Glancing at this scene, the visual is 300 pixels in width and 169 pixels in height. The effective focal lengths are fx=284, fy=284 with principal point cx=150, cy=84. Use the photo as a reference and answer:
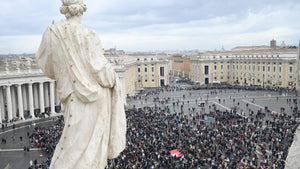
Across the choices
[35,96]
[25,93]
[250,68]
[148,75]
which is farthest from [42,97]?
[250,68]

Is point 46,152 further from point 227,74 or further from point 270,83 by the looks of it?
point 227,74

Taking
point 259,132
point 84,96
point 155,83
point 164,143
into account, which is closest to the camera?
point 84,96

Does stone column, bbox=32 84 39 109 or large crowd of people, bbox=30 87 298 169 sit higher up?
stone column, bbox=32 84 39 109

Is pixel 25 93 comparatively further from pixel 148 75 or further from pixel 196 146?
pixel 148 75

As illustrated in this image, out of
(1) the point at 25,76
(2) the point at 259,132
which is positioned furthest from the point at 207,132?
(1) the point at 25,76

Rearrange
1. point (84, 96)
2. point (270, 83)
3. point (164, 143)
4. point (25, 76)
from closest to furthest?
1. point (84, 96)
2. point (164, 143)
3. point (25, 76)
4. point (270, 83)

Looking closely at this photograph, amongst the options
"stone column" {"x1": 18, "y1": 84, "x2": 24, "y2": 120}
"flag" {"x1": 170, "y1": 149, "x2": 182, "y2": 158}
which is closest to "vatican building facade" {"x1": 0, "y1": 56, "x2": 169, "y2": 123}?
"stone column" {"x1": 18, "y1": 84, "x2": 24, "y2": 120}

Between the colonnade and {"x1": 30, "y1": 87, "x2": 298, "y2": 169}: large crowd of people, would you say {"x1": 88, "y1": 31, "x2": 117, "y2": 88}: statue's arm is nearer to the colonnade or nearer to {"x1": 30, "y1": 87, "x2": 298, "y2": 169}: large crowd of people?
{"x1": 30, "y1": 87, "x2": 298, "y2": 169}: large crowd of people
